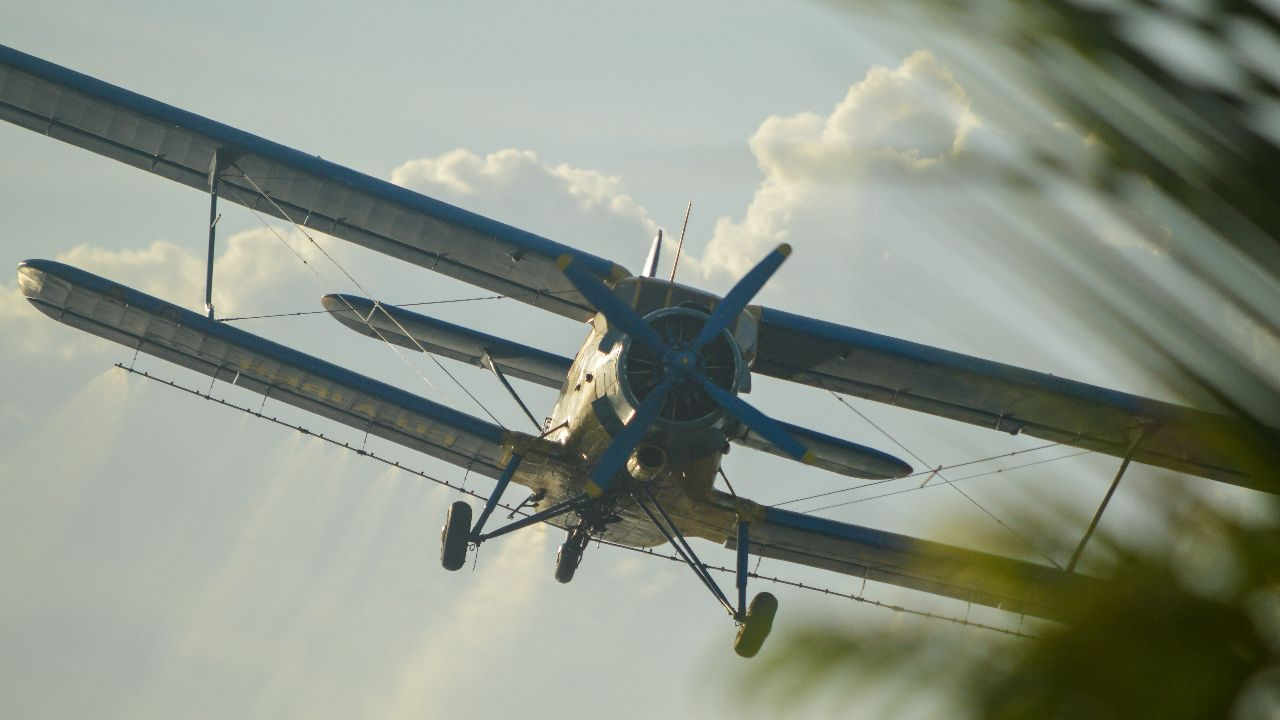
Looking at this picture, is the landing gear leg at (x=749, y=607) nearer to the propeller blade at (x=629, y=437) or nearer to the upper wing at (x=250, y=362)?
the propeller blade at (x=629, y=437)

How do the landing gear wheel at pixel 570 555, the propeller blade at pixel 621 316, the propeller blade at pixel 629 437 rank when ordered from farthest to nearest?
1. the landing gear wheel at pixel 570 555
2. the propeller blade at pixel 621 316
3. the propeller blade at pixel 629 437

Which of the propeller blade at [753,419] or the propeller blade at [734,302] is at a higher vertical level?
the propeller blade at [734,302]

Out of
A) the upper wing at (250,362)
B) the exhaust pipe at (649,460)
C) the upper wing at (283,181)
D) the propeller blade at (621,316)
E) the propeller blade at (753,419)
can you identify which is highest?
the upper wing at (283,181)

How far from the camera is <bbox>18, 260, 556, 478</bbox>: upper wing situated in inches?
723

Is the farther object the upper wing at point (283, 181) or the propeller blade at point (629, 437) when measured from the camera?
the upper wing at point (283, 181)

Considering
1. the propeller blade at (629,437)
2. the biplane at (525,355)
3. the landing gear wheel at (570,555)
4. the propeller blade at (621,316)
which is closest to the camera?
the propeller blade at (629,437)

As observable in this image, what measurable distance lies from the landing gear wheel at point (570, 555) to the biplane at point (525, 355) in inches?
1.0

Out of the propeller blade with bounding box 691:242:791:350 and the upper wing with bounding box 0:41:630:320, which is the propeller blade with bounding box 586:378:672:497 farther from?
the upper wing with bounding box 0:41:630:320

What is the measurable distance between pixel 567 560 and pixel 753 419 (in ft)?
12.3

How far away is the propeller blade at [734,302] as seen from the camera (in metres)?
14.8

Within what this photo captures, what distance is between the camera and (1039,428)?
1877 cm

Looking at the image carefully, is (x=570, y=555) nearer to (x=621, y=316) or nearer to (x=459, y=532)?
(x=459, y=532)

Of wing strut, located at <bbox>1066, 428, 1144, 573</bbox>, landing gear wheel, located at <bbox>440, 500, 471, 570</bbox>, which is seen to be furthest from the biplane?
wing strut, located at <bbox>1066, 428, 1144, 573</bbox>

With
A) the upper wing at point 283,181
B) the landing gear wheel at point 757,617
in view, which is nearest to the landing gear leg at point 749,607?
the landing gear wheel at point 757,617
